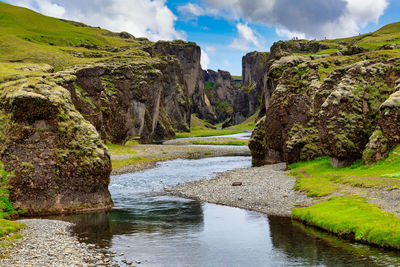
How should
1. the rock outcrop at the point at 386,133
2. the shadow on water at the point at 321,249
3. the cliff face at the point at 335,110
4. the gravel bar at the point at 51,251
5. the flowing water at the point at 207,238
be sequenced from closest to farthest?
the gravel bar at the point at 51,251
the shadow on water at the point at 321,249
the flowing water at the point at 207,238
the rock outcrop at the point at 386,133
the cliff face at the point at 335,110

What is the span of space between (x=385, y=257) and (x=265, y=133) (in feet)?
205

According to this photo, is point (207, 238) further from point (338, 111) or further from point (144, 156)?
point (144, 156)

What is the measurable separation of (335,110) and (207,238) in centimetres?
3470

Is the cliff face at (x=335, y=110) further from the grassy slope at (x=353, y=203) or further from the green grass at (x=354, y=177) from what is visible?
the grassy slope at (x=353, y=203)

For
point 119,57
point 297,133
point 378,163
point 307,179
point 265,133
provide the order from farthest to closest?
point 119,57 < point 265,133 < point 297,133 < point 307,179 < point 378,163

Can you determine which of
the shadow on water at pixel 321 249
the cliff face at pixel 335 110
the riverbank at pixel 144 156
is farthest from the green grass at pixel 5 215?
the cliff face at pixel 335 110

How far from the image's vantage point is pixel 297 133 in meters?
70.9

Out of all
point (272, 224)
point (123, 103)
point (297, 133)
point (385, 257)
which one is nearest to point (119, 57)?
point (123, 103)

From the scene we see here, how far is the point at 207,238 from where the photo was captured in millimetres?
30859

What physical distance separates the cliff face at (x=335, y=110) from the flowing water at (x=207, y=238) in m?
22.4

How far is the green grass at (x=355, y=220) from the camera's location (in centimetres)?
2616

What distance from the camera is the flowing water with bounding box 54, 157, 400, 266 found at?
81.6 ft

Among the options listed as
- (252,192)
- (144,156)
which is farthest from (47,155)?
(144,156)

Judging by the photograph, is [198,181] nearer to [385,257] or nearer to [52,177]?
[52,177]
